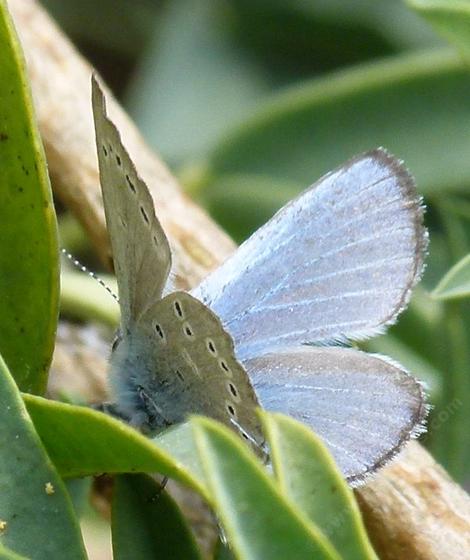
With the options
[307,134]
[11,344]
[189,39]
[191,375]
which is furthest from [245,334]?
[189,39]

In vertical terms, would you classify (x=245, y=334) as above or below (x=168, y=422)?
above

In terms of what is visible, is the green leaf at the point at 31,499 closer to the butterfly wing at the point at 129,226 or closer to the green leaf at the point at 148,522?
→ the green leaf at the point at 148,522

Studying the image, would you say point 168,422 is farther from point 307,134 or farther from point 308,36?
point 308,36

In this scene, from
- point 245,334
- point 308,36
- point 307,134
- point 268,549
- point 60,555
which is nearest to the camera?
point 268,549

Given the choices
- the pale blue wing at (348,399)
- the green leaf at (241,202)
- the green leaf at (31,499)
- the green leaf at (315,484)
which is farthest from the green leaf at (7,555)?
the green leaf at (241,202)

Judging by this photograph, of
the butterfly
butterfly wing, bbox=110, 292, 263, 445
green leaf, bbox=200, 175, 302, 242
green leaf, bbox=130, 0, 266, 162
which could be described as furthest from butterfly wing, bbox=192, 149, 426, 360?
green leaf, bbox=130, 0, 266, 162

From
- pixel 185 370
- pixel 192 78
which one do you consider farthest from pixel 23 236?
pixel 192 78

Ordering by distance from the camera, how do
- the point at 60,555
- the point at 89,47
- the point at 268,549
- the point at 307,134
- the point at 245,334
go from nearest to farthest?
the point at 268,549 < the point at 60,555 < the point at 245,334 < the point at 307,134 < the point at 89,47

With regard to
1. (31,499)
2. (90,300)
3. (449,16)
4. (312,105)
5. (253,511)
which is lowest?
(90,300)

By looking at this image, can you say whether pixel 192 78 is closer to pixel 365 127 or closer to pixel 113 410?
pixel 365 127
